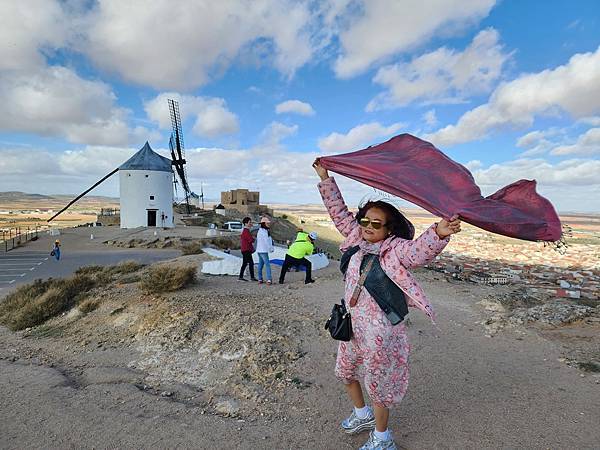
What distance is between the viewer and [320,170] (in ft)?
10.6

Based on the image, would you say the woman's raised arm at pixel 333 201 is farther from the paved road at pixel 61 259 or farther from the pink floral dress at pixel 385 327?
the paved road at pixel 61 259

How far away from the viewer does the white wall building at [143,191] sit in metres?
27.9

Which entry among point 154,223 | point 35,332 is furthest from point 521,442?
point 154,223

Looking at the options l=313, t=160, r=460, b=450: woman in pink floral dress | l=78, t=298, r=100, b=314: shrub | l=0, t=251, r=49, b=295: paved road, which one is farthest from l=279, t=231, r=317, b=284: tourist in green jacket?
l=0, t=251, r=49, b=295: paved road

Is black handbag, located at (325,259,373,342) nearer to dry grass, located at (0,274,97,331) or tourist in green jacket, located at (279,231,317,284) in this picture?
tourist in green jacket, located at (279,231,317,284)

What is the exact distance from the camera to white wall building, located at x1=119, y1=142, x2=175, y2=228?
1100 inches

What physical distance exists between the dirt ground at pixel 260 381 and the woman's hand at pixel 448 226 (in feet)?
6.44

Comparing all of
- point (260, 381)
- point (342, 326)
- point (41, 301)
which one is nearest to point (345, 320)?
point (342, 326)

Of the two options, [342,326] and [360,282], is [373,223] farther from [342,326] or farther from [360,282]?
[342,326]

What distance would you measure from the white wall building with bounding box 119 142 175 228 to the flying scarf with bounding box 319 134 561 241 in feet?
90.6

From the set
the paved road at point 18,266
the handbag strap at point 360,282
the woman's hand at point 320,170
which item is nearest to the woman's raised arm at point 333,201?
the woman's hand at point 320,170

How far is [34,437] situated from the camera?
11.2 feet

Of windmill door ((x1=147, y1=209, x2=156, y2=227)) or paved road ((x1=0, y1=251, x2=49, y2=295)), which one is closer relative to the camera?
paved road ((x1=0, y1=251, x2=49, y2=295))

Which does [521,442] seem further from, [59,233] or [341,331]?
[59,233]
